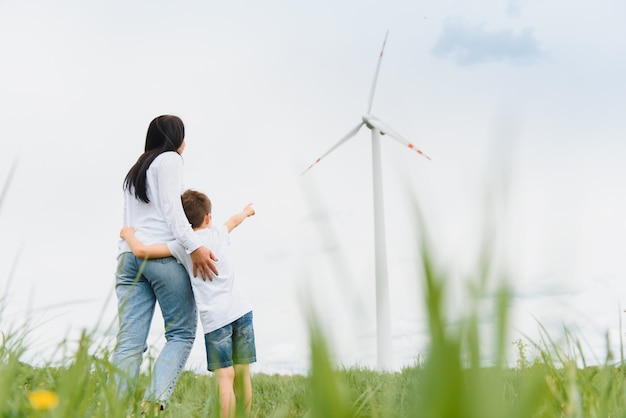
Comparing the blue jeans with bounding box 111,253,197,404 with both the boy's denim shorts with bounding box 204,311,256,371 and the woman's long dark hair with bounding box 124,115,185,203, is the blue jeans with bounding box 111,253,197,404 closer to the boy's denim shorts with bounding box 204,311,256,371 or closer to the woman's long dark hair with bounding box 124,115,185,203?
the boy's denim shorts with bounding box 204,311,256,371

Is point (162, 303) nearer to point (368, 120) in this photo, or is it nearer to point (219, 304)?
point (219, 304)

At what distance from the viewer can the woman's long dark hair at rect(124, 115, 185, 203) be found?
4.80 meters

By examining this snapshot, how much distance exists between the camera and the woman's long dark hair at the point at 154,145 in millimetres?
4805

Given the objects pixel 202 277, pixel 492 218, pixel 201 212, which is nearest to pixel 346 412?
pixel 492 218

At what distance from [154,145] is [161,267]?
39.5 inches

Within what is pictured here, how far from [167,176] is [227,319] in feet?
3.44

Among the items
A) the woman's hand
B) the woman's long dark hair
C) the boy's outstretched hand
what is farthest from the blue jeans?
the boy's outstretched hand

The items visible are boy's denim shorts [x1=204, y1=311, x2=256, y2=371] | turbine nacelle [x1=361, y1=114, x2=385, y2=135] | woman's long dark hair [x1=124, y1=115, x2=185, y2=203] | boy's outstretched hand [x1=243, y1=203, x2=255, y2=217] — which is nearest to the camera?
boy's denim shorts [x1=204, y1=311, x2=256, y2=371]

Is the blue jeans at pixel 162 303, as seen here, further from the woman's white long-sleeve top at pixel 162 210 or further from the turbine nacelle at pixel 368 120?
the turbine nacelle at pixel 368 120

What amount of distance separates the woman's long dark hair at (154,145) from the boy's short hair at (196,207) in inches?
16.4

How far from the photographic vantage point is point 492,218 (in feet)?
1.50

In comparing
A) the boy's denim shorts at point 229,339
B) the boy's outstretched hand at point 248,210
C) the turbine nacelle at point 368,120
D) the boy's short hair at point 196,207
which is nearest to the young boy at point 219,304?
the boy's denim shorts at point 229,339

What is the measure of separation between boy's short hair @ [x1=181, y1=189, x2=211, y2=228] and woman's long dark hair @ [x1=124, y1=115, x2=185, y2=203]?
42cm

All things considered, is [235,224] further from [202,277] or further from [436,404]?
[436,404]
